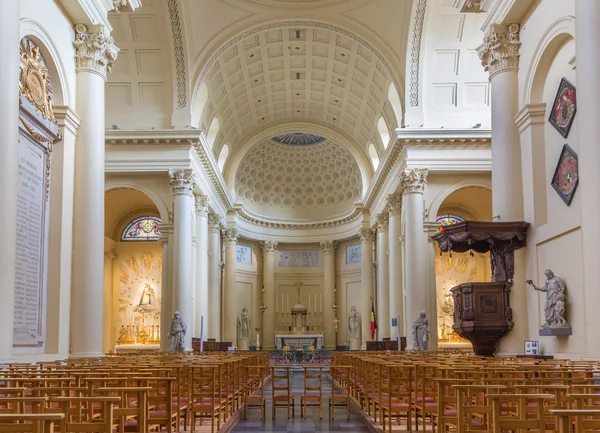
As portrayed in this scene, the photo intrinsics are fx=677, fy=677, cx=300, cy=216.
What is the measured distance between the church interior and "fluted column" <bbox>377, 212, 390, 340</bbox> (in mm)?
267

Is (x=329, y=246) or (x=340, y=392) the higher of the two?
(x=329, y=246)

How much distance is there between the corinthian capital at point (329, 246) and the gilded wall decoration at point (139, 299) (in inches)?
566

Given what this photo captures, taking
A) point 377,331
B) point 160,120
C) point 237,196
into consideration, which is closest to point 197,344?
point 160,120

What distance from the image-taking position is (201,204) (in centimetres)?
3152

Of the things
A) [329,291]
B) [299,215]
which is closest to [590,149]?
[329,291]

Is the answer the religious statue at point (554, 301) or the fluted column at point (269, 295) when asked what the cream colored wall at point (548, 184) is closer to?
the religious statue at point (554, 301)

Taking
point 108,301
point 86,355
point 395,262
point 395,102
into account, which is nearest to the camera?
point 86,355

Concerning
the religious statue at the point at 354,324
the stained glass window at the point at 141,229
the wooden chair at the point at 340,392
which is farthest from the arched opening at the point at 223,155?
the wooden chair at the point at 340,392

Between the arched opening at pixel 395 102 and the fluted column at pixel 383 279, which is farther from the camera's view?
the fluted column at pixel 383 279

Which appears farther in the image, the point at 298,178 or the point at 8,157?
the point at 298,178

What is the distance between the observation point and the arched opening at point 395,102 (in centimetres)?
2927

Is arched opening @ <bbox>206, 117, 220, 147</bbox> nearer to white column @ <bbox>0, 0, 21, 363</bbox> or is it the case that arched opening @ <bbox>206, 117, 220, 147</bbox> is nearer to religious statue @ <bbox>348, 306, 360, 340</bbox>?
religious statue @ <bbox>348, 306, 360, 340</bbox>

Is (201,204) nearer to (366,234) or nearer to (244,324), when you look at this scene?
(366,234)

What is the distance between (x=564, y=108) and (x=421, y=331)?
12.6 m
